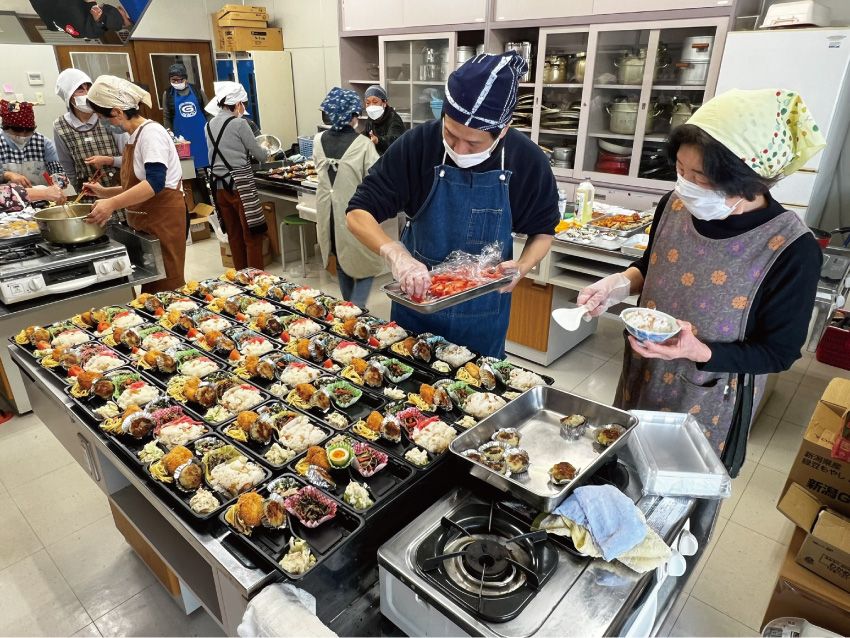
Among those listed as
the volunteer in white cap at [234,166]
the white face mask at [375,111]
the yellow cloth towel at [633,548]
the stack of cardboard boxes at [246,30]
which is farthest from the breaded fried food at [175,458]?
the stack of cardboard boxes at [246,30]

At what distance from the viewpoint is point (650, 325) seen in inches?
54.2

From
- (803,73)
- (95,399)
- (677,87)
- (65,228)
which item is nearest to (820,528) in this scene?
(95,399)

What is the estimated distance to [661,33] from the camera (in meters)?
3.62

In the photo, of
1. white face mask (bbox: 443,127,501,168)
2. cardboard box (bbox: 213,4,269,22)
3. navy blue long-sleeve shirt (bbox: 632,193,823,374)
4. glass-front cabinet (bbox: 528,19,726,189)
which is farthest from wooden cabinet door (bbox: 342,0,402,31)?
navy blue long-sleeve shirt (bbox: 632,193,823,374)

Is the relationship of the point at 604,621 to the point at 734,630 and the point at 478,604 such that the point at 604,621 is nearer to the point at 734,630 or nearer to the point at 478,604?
the point at 478,604

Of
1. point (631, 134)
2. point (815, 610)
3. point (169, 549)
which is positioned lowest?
point (815, 610)

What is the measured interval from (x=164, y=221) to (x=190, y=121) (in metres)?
4.33

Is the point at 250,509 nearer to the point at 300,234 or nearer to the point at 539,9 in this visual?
the point at 539,9

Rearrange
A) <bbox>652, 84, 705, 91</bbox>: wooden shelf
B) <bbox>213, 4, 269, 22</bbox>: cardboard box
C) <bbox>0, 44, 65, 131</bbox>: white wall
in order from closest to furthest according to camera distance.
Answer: <bbox>652, 84, 705, 91</bbox>: wooden shelf → <bbox>0, 44, 65, 131</bbox>: white wall → <bbox>213, 4, 269, 22</bbox>: cardboard box

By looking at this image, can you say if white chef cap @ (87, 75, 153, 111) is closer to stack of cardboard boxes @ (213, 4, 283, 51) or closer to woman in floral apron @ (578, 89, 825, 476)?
woman in floral apron @ (578, 89, 825, 476)

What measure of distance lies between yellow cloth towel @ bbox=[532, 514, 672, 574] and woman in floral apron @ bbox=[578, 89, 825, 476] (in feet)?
1.60

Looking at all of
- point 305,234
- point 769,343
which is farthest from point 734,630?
point 305,234

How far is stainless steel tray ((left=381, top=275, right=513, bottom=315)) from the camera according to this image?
160cm

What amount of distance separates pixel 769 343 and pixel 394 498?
1.02m
